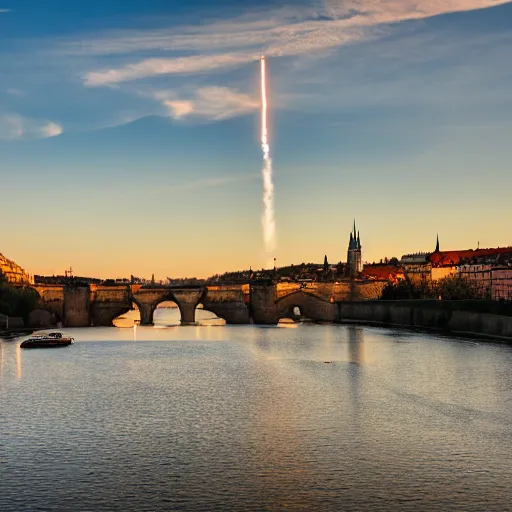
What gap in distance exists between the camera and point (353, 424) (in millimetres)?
35719

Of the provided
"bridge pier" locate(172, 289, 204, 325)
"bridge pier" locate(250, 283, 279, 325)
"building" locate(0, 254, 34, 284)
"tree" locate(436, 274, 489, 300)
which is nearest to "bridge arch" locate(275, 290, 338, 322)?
"bridge pier" locate(250, 283, 279, 325)

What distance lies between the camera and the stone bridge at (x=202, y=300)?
13238 centimetres

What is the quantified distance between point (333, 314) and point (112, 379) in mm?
91061

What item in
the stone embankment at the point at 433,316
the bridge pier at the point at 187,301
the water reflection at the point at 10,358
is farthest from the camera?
the bridge pier at the point at 187,301

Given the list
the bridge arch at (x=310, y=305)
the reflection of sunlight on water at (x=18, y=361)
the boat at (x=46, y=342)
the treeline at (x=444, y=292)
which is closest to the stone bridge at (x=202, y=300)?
the bridge arch at (x=310, y=305)

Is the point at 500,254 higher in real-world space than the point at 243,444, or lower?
higher

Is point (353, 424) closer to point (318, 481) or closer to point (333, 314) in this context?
point (318, 481)

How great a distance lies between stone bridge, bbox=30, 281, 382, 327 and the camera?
132 metres

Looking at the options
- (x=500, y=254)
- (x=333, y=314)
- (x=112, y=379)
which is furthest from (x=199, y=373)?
(x=500, y=254)

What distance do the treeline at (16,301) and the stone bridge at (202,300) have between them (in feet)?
37.8

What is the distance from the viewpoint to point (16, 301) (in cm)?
11056

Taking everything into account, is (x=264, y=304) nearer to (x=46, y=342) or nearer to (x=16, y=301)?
(x=16, y=301)

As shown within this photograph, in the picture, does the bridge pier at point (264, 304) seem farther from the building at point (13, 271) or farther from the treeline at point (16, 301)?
the building at point (13, 271)

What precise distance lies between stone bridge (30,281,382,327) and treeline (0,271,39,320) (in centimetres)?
1151
